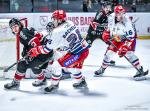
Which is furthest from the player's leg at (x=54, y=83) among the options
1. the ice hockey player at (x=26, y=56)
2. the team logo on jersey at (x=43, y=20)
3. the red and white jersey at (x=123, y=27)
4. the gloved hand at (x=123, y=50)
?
the team logo on jersey at (x=43, y=20)

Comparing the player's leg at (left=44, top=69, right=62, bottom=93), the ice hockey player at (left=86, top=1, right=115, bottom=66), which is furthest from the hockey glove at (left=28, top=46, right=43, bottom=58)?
the ice hockey player at (left=86, top=1, right=115, bottom=66)

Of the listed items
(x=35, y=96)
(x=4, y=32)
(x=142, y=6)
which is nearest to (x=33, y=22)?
(x=142, y=6)

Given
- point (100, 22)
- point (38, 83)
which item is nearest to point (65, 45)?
point (38, 83)

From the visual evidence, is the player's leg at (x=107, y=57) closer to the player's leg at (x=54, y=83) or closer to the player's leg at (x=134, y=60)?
the player's leg at (x=134, y=60)

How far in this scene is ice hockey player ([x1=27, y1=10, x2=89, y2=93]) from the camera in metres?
4.84

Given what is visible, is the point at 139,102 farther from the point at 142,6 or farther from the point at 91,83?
the point at 142,6

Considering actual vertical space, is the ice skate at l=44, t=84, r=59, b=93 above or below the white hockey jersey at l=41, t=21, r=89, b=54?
below

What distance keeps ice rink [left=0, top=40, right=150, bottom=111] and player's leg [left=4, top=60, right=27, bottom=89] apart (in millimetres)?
82

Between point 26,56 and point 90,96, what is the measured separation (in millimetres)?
894

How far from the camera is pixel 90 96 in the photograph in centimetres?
500

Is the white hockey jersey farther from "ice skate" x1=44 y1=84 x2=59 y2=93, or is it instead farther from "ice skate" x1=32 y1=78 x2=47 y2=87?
"ice skate" x1=32 y1=78 x2=47 y2=87

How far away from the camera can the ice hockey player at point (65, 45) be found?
4844 mm


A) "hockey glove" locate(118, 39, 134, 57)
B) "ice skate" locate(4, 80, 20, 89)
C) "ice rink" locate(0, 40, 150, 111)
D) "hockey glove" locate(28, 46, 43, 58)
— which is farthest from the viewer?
"hockey glove" locate(118, 39, 134, 57)

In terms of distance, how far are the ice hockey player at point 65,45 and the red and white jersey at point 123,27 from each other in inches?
34.5
